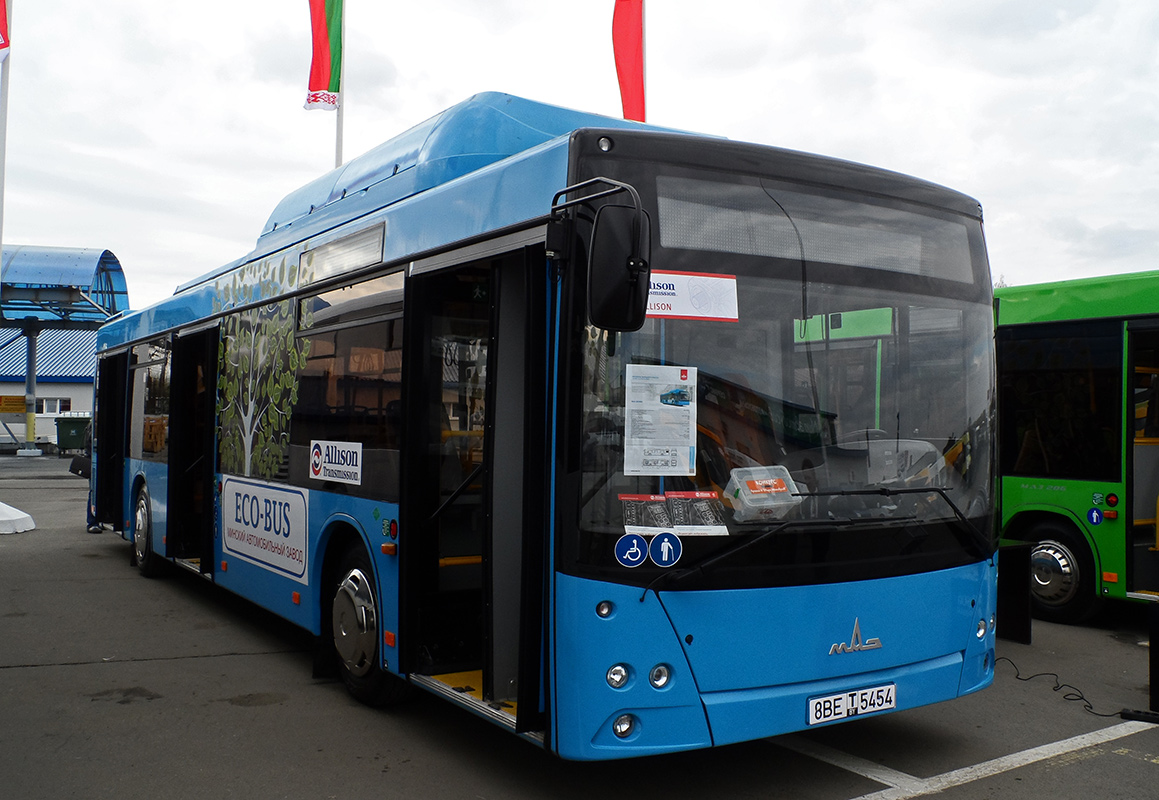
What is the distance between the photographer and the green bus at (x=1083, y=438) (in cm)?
809

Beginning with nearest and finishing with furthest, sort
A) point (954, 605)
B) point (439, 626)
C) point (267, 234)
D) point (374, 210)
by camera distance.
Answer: point (954, 605) < point (439, 626) < point (374, 210) < point (267, 234)

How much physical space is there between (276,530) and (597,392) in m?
3.86

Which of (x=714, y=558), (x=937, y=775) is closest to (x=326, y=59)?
(x=714, y=558)

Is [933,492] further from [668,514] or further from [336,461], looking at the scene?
[336,461]

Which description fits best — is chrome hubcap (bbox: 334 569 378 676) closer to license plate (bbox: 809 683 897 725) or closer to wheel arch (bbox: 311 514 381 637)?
wheel arch (bbox: 311 514 381 637)

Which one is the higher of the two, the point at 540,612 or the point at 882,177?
the point at 882,177

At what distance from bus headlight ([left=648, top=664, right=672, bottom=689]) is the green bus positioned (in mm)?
5027

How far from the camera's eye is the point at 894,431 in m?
4.37

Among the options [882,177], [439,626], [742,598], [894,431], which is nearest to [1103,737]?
[894,431]

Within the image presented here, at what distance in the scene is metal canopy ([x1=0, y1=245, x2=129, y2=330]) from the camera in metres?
34.4

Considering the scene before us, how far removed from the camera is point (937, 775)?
4.79 meters

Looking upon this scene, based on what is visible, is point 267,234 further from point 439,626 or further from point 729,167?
point 729,167

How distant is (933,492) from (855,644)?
0.78 meters

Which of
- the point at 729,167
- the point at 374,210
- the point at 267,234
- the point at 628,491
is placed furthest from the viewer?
the point at 267,234
